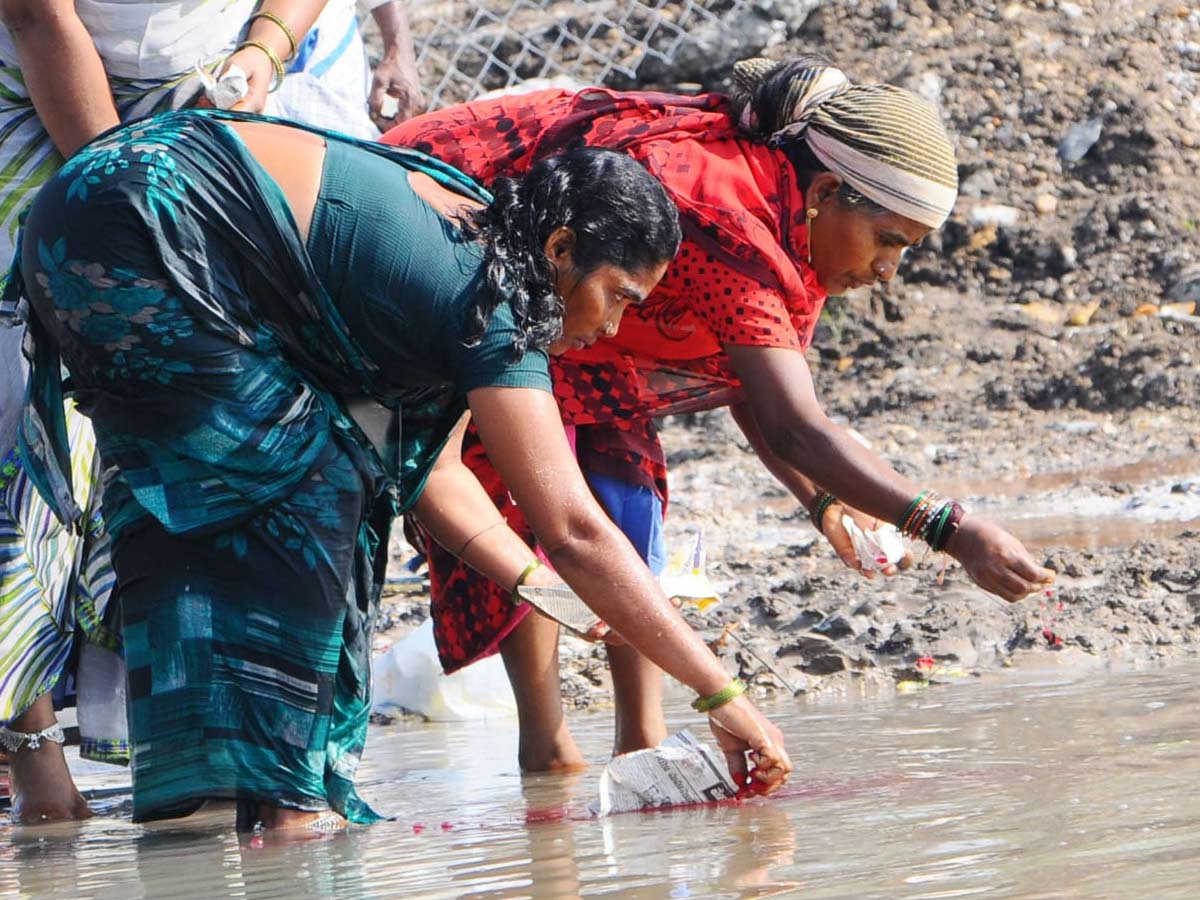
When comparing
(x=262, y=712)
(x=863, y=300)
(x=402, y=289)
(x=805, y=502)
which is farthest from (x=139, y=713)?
(x=863, y=300)

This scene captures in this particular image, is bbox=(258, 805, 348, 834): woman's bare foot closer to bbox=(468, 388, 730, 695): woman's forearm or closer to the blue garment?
the blue garment

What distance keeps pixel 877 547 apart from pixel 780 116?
88 centimetres

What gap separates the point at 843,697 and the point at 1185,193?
6.54m

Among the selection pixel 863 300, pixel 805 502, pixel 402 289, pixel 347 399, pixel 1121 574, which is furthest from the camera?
pixel 863 300

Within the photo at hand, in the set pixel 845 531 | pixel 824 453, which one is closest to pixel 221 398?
pixel 824 453

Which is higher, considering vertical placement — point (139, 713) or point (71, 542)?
point (71, 542)

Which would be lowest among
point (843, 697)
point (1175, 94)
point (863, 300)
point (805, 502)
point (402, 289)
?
point (843, 697)

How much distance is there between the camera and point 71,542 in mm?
3402

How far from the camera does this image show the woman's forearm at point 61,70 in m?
3.09

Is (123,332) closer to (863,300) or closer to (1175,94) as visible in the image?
(863,300)

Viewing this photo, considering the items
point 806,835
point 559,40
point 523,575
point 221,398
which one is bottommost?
point 806,835

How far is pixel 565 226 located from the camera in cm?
270

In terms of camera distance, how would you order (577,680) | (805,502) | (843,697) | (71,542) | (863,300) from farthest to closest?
(863,300) → (577,680) → (843,697) → (805,502) → (71,542)

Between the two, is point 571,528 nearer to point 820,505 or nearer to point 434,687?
point 820,505
